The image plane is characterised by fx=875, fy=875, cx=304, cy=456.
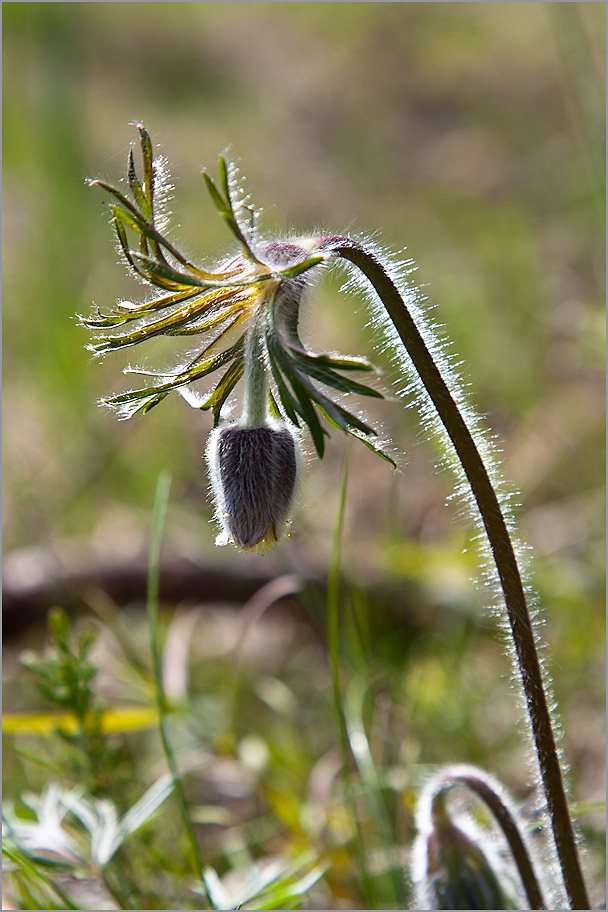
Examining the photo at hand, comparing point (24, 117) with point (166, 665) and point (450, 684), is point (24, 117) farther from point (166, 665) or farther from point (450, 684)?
point (450, 684)

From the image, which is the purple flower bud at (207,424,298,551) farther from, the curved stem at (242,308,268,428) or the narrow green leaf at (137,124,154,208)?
the narrow green leaf at (137,124,154,208)

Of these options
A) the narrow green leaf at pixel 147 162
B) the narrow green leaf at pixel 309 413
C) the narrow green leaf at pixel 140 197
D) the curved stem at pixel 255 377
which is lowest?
the narrow green leaf at pixel 309 413

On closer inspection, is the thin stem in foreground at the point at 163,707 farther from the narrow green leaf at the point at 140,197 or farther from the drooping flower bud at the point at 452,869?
the narrow green leaf at the point at 140,197

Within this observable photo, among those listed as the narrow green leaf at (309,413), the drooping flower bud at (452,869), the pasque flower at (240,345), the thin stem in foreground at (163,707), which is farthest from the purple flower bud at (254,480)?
the drooping flower bud at (452,869)

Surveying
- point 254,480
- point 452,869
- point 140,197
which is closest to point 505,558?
point 254,480

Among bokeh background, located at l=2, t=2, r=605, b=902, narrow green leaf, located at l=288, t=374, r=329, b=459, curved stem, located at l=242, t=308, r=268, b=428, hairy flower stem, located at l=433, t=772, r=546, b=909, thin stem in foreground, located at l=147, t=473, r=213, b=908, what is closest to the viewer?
narrow green leaf, located at l=288, t=374, r=329, b=459

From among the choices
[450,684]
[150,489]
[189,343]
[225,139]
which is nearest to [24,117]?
[225,139]

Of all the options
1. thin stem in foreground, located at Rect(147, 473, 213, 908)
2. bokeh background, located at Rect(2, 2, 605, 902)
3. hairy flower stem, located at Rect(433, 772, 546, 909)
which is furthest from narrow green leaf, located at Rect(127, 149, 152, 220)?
hairy flower stem, located at Rect(433, 772, 546, 909)

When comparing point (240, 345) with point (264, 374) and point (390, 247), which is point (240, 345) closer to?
point (264, 374)
